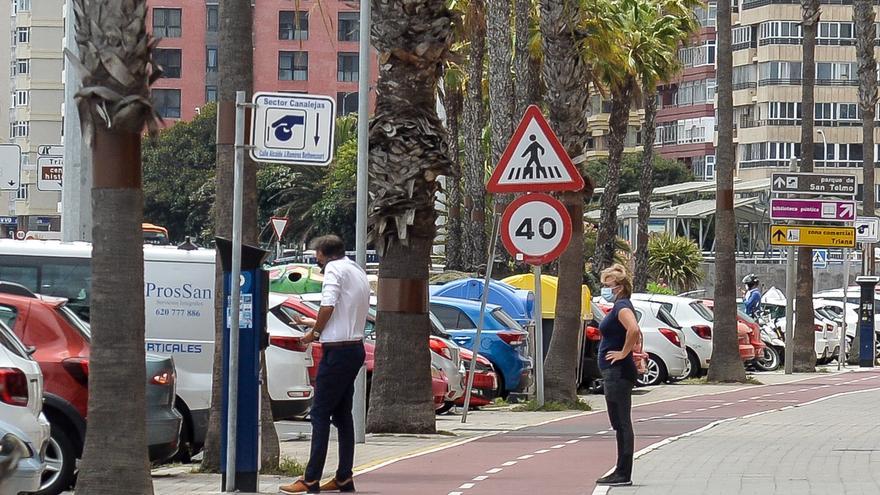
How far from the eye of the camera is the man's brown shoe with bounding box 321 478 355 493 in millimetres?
12836

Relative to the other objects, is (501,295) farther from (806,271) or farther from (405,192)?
(806,271)

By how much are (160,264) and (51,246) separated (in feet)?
3.33

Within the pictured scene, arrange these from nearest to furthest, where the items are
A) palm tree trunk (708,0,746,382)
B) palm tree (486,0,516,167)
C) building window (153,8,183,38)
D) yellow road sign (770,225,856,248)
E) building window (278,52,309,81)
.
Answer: palm tree trunk (708,0,746,382), palm tree (486,0,516,167), yellow road sign (770,225,856,248), building window (153,8,183,38), building window (278,52,309,81)

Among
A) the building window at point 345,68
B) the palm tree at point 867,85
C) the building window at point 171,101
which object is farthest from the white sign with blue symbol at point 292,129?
the building window at point 171,101

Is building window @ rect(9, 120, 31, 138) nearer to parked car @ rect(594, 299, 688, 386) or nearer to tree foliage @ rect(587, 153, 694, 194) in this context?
tree foliage @ rect(587, 153, 694, 194)

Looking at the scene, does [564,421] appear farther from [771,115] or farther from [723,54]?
[771,115]

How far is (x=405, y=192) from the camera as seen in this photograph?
18750mm

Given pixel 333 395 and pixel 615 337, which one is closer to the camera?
pixel 333 395

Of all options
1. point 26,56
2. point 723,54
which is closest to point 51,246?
point 723,54

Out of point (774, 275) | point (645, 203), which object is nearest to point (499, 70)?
point (645, 203)

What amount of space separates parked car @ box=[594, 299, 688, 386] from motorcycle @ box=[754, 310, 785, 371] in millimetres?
7381

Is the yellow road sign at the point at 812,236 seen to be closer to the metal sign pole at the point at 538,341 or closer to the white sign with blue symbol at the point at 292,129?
the metal sign pole at the point at 538,341

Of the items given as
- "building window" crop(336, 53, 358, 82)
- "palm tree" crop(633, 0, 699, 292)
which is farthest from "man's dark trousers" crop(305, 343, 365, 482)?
"building window" crop(336, 53, 358, 82)

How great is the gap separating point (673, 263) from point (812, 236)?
2699 cm
